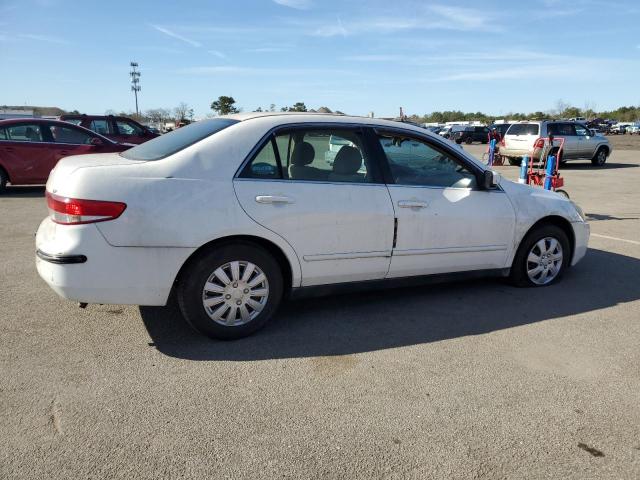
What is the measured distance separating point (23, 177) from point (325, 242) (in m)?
9.15

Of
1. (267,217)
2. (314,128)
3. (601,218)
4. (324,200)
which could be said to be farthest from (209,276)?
(601,218)

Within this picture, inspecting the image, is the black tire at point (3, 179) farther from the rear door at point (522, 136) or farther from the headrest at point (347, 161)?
the rear door at point (522, 136)

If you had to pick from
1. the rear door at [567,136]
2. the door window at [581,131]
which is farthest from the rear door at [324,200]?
the door window at [581,131]

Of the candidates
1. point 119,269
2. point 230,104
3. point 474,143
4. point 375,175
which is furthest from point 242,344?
point 230,104

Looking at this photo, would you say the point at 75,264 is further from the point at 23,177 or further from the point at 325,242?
the point at 23,177

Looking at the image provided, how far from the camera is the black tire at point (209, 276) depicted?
11.6 feet

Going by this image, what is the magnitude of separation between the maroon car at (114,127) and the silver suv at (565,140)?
12.9 m

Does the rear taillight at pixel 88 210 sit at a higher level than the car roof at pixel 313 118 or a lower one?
lower

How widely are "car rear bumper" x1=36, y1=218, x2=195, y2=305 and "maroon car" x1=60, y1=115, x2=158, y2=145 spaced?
1240 centimetres

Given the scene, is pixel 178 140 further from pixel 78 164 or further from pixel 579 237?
pixel 579 237

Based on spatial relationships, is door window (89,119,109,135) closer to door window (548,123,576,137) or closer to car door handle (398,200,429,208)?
car door handle (398,200,429,208)

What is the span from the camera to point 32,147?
10.5 metres

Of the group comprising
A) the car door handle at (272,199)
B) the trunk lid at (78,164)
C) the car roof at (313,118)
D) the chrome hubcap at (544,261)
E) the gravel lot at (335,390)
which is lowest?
the gravel lot at (335,390)

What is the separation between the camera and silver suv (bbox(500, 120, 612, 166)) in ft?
61.7
